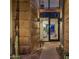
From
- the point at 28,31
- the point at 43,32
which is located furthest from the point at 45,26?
the point at 28,31

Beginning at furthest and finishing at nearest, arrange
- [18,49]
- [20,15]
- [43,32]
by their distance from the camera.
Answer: [43,32], [20,15], [18,49]

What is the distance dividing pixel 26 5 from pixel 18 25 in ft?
2.54

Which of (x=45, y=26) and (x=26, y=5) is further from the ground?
(x=26, y=5)
